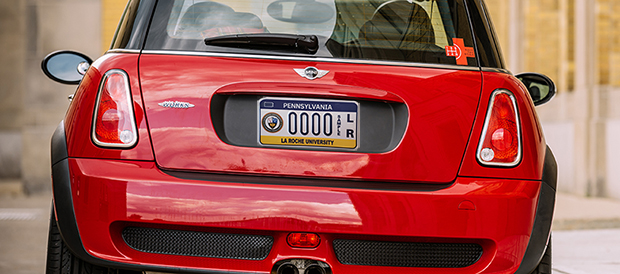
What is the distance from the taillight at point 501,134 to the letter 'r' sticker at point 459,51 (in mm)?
176

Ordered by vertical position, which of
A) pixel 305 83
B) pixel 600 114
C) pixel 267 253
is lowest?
pixel 600 114

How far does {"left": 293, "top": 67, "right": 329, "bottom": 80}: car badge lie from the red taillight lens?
0.52 metres

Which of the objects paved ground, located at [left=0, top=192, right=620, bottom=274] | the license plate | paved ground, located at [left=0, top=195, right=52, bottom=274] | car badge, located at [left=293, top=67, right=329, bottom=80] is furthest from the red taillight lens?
paved ground, located at [left=0, top=195, right=52, bottom=274]

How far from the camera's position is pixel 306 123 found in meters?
2.41

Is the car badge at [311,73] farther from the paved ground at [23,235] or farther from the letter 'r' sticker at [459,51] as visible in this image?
the paved ground at [23,235]

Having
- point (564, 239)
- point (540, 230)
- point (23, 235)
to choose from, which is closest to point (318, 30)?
point (540, 230)

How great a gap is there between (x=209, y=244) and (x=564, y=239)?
14.4 feet

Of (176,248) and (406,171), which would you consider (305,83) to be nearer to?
(406,171)

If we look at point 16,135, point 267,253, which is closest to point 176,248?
point 267,253

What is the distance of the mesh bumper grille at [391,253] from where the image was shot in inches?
94.6

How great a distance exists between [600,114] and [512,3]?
13.5 ft

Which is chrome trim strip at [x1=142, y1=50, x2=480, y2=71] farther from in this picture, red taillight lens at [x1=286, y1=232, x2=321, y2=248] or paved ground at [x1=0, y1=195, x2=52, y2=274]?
paved ground at [x1=0, y1=195, x2=52, y2=274]

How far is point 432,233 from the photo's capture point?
2.36m

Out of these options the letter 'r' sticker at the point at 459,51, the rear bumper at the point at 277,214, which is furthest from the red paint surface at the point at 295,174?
the letter 'r' sticker at the point at 459,51
